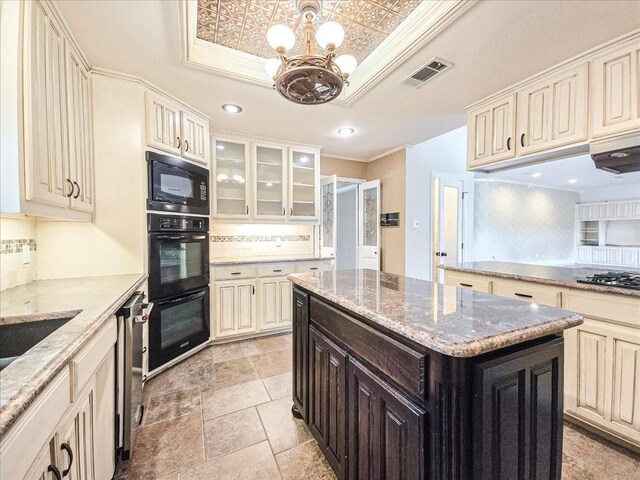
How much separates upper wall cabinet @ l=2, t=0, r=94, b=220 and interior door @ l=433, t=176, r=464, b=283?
14.0 feet

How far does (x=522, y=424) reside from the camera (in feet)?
3.02

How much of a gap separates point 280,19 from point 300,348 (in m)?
2.17

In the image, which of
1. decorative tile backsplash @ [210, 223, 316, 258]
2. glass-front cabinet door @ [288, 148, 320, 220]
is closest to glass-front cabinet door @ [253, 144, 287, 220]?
glass-front cabinet door @ [288, 148, 320, 220]

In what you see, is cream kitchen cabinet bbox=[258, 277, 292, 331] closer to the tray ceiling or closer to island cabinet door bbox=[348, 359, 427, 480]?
island cabinet door bbox=[348, 359, 427, 480]

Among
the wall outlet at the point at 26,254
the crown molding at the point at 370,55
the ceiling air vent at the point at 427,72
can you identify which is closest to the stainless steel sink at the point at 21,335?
the wall outlet at the point at 26,254

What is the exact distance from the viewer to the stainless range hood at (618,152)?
5.55 ft

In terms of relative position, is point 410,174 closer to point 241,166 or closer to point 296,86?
point 241,166

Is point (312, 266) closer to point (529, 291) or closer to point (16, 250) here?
point (529, 291)

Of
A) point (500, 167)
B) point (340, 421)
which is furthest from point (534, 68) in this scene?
point (340, 421)

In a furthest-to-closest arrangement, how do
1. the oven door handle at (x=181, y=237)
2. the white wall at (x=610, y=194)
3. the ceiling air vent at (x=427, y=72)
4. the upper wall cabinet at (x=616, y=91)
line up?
the white wall at (x=610, y=194) < the oven door handle at (x=181, y=237) < the ceiling air vent at (x=427, y=72) < the upper wall cabinet at (x=616, y=91)

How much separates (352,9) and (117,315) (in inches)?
88.1

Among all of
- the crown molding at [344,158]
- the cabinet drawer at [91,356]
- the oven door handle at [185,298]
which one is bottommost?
the oven door handle at [185,298]

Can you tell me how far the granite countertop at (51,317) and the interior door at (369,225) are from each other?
313cm

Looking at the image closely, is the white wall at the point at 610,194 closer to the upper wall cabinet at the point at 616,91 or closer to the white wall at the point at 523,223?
the white wall at the point at 523,223
